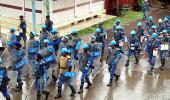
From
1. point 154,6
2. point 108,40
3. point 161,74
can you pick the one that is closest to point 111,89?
point 161,74

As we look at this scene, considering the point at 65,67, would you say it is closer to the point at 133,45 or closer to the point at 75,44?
the point at 75,44

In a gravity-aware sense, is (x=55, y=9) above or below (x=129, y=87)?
above

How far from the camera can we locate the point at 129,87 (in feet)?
54.4

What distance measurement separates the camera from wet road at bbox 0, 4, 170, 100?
15.6 metres

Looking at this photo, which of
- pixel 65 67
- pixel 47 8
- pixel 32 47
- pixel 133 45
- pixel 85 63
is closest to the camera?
pixel 65 67

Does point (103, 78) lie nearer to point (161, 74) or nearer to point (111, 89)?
point (111, 89)

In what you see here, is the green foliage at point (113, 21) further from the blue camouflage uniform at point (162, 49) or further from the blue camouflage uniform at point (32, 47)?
the blue camouflage uniform at point (32, 47)

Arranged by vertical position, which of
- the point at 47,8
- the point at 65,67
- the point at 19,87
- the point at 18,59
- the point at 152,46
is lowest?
the point at 19,87

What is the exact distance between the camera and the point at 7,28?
983 inches

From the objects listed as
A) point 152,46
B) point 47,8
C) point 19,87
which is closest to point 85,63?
point 19,87

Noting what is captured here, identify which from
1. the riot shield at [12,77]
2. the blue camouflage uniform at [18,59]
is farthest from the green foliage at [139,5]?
the riot shield at [12,77]

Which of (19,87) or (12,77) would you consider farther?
(19,87)

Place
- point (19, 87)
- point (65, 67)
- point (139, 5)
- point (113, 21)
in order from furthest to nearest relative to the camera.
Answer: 1. point (139, 5)
2. point (113, 21)
3. point (19, 87)
4. point (65, 67)

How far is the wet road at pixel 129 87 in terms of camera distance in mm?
15594
